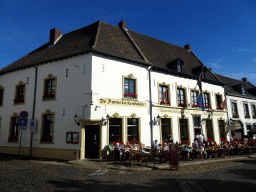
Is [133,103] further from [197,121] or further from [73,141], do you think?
[197,121]

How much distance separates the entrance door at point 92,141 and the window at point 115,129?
924mm

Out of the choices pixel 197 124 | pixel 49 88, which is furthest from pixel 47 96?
pixel 197 124

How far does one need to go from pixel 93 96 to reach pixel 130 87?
3350 millimetres

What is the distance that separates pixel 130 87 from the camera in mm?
14188

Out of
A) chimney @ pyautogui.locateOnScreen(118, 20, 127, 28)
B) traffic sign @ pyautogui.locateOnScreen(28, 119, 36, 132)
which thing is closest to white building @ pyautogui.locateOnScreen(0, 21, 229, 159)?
traffic sign @ pyautogui.locateOnScreen(28, 119, 36, 132)

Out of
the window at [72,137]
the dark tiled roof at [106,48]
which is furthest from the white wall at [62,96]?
the dark tiled roof at [106,48]

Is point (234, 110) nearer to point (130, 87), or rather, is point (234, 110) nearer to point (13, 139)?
point (130, 87)

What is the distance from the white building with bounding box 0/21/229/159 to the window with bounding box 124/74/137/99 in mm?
77

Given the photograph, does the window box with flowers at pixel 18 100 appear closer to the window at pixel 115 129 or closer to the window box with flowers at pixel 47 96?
the window box with flowers at pixel 47 96

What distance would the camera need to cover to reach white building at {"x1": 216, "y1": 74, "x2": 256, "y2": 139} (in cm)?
2181

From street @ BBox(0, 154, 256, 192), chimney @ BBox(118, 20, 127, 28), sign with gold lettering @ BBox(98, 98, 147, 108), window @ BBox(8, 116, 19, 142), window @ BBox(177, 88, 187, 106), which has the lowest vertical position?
street @ BBox(0, 154, 256, 192)

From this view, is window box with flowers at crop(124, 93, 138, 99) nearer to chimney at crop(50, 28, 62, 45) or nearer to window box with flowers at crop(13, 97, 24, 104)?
window box with flowers at crop(13, 97, 24, 104)

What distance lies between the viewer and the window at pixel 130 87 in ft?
45.4

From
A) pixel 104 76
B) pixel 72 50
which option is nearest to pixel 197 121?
pixel 104 76
